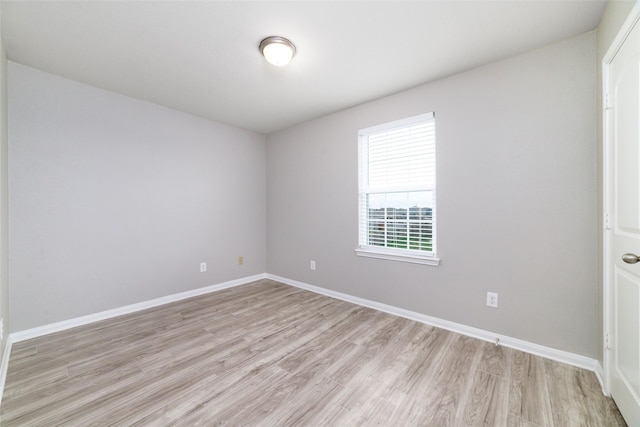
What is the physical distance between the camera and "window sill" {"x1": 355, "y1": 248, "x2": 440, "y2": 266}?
2.60 metres

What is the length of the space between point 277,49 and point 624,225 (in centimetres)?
250

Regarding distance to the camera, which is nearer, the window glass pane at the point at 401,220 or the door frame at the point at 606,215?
the door frame at the point at 606,215

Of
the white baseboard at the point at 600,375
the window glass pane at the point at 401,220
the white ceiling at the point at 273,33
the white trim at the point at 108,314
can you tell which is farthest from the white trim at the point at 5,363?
the white baseboard at the point at 600,375

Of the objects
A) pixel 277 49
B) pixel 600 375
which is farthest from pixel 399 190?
pixel 600 375

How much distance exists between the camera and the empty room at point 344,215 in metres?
1.56

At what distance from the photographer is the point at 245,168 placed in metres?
4.16

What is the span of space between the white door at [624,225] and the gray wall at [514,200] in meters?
0.34

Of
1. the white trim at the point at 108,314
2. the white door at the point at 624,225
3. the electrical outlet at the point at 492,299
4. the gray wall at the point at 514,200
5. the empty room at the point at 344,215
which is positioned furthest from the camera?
the white trim at the point at 108,314

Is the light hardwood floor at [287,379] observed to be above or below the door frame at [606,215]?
below

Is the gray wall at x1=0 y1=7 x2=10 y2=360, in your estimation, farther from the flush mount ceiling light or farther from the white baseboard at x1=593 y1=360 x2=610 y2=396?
the white baseboard at x1=593 y1=360 x2=610 y2=396

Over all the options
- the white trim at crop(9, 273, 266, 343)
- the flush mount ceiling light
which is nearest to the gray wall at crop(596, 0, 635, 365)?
the flush mount ceiling light

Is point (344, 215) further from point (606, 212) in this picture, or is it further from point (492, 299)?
point (606, 212)

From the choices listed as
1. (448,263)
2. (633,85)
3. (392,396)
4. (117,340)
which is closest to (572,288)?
(448,263)

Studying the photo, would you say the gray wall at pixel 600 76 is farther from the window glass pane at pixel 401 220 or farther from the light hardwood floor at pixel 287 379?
the window glass pane at pixel 401 220
